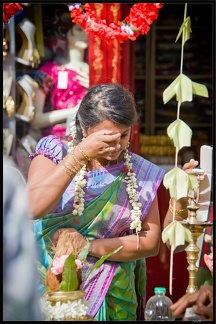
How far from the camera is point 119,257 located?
8.97 feet

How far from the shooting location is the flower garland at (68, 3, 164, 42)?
13.8ft

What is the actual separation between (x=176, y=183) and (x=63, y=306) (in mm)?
496

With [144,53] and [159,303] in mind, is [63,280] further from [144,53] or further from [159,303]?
[144,53]

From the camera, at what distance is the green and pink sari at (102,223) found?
2.73 meters

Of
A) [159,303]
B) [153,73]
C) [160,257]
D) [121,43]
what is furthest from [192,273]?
[153,73]

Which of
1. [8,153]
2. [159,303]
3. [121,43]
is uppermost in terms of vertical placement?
[121,43]

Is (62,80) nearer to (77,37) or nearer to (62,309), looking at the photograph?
(77,37)

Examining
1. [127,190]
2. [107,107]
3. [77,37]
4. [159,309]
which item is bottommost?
[159,309]

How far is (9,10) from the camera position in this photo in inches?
166

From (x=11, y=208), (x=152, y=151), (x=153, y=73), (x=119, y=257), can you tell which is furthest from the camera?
(x=153, y=73)

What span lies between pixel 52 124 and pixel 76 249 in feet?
7.05

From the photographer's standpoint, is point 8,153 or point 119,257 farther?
point 8,153

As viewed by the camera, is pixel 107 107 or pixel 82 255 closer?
pixel 82 255

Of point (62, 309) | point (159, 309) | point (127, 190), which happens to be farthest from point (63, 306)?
point (127, 190)
